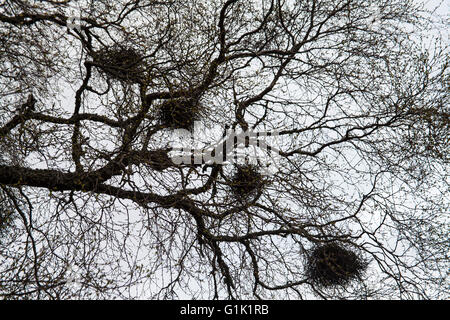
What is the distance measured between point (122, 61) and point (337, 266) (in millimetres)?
4005

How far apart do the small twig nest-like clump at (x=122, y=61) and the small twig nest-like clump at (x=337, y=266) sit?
3236 mm

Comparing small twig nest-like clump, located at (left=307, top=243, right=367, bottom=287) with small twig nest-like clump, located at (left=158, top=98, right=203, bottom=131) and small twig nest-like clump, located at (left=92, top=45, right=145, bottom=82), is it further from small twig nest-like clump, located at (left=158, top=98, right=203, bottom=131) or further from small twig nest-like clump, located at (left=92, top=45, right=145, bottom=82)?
small twig nest-like clump, located at (left=92, top=45, right=145, bottom=82)

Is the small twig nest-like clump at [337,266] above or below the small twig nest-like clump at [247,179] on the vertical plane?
below

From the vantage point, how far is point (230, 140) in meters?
5.33

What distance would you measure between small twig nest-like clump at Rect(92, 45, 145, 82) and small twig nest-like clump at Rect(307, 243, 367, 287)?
3.24 m

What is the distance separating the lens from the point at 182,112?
461 centimetres

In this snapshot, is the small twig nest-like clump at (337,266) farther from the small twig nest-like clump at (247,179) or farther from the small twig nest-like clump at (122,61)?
the small twig nest-like clump at (122,61)

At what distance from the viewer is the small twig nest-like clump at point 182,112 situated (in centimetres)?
448

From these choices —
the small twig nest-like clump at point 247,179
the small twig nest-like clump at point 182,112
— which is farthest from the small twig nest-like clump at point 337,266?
the small twig nest-like clump at point 182,112

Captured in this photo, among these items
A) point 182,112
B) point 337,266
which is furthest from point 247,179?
point 337,266

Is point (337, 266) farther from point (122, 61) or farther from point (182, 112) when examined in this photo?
point (122, 61)
